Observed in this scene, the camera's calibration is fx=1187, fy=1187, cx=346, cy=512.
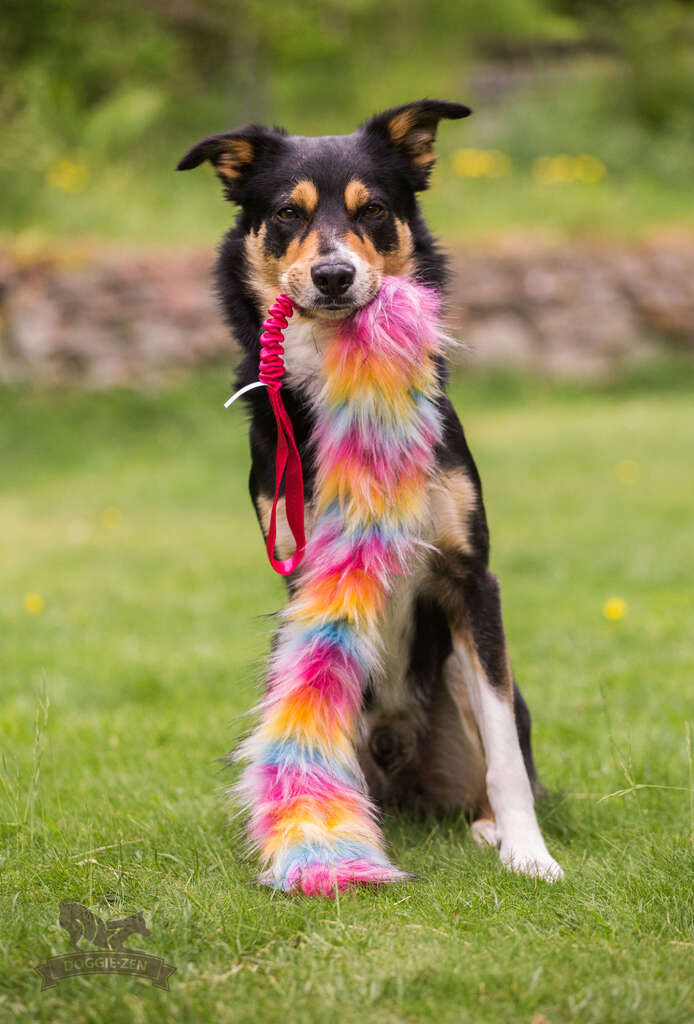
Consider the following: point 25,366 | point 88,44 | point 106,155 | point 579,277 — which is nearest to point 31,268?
point 25,366

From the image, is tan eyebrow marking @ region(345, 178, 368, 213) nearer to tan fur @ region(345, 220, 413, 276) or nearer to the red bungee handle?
tan fur @ region(345, 220, 413, 276)

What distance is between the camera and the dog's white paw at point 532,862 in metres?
2.79

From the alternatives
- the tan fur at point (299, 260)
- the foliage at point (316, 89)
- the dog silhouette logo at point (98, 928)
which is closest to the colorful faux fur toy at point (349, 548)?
the tan fur at point (299, 260)

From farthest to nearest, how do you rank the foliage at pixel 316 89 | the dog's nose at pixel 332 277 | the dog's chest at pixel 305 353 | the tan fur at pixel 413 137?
the foliage at pixel 316 89 → the tan fur at pixel 413 137 → the dog's chest at pixel 305 353 → the dog's nose at pixel 332 277

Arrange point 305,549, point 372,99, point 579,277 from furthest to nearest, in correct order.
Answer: point 372,99, point 579,277, point 305,549

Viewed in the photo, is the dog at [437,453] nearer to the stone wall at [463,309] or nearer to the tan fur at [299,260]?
the tan fur at [299,260]

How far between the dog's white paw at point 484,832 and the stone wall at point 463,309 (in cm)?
871

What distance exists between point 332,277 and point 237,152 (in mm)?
648

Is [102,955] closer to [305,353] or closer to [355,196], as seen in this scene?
[305,353]

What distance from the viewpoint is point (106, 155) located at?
12977 millimetres

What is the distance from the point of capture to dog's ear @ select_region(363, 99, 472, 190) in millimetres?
3203

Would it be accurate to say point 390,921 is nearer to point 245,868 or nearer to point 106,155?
point 245,868

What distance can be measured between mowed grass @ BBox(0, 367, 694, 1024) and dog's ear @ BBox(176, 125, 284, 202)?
1.28m

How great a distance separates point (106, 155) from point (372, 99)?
3.77m
